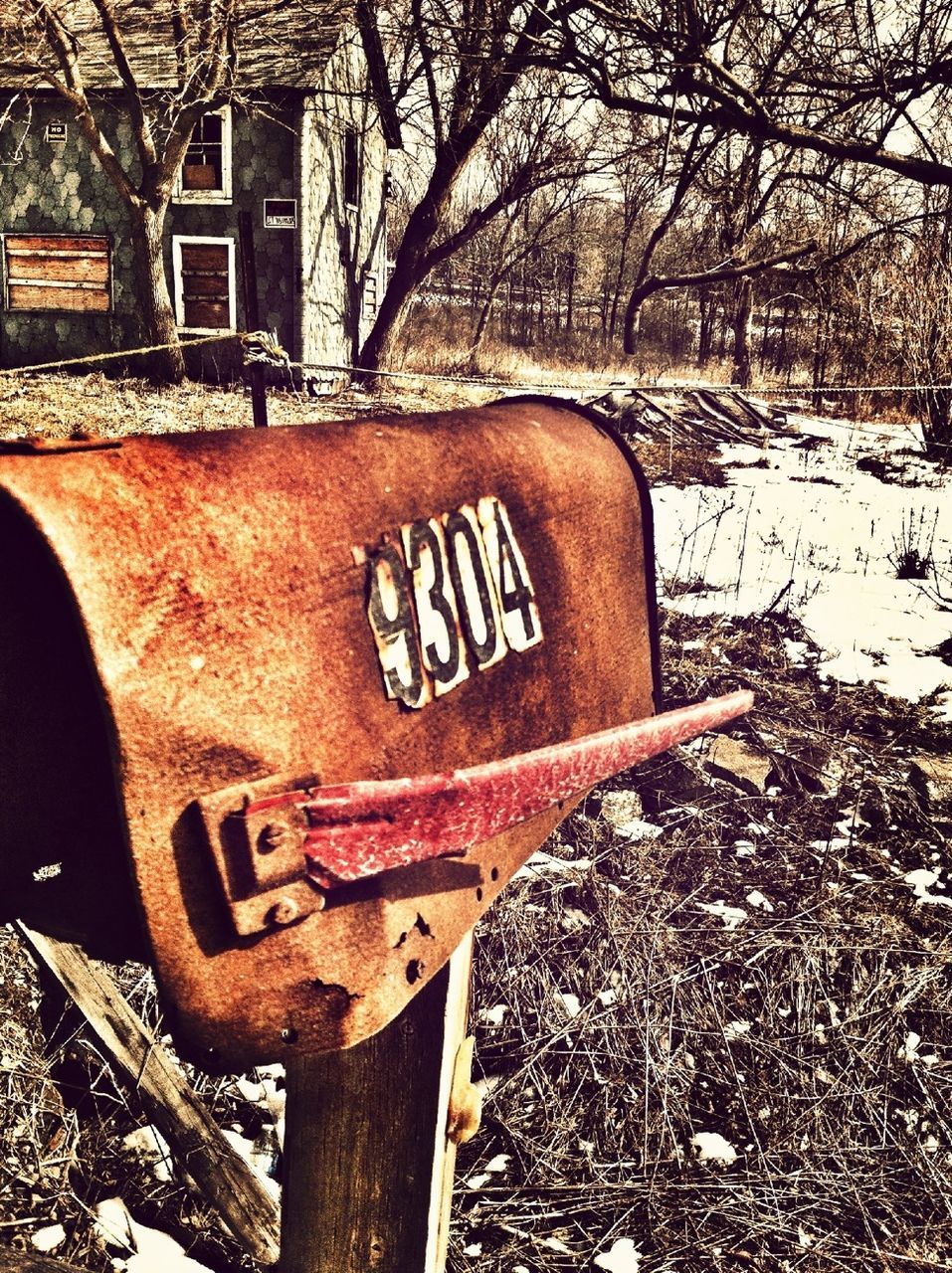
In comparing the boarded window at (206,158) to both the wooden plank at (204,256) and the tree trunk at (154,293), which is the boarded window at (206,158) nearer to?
the wooden plank at (204,256)

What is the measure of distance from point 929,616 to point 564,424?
4.32 metres

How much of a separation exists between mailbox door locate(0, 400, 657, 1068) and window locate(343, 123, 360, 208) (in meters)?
16.2

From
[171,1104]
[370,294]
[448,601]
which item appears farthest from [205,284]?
[448,601]

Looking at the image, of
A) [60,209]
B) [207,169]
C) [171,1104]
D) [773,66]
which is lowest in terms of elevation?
[171,1104]

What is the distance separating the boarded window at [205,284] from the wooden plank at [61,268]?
4.12ft

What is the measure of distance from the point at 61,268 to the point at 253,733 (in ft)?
54.2

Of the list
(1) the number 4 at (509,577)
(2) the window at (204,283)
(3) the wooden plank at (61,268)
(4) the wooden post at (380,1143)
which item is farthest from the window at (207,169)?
(4) the wooden post at (380,1143)

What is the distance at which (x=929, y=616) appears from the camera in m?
5.11

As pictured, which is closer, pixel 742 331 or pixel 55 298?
Answer: pixel 55 298

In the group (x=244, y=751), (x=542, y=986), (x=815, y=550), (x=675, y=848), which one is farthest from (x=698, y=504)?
(x=244, y=751)

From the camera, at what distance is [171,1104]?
1.68 meters

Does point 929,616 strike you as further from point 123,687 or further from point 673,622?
point 123,687

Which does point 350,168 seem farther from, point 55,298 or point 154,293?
point 55,298

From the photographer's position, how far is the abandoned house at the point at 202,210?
13.6 metres
